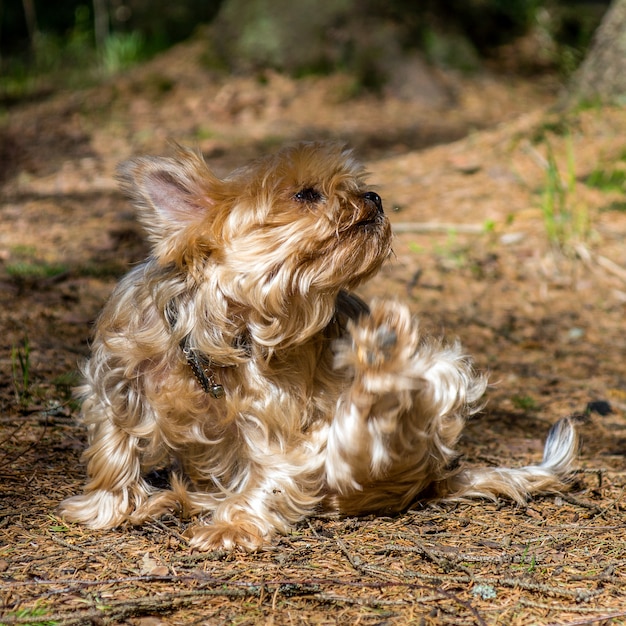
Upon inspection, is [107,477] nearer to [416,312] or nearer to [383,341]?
[383,341]

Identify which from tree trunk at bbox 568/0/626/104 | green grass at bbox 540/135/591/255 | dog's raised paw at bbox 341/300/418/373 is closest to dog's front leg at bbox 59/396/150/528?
dog's raised paw at bbox 341/300/418/373

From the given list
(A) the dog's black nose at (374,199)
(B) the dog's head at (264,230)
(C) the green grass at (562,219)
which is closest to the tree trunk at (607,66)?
(C) the green grass at (562,219)

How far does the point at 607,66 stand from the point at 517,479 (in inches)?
252

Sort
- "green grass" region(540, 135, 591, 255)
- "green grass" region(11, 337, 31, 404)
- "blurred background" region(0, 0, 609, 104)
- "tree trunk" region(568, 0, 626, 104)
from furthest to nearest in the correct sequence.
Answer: "blurred background" region(0, 0, 609, 104), "tree trunk" region(568, 0, 626, 104), "green grass" region(540, 135, 591, 255), "green grass" region(11, 337, 31, 404)

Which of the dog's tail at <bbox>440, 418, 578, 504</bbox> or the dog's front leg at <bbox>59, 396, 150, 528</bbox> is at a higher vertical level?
the dog's front leg at <bbox>59, 396, 150, 528</bbox>

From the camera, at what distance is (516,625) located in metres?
2.87

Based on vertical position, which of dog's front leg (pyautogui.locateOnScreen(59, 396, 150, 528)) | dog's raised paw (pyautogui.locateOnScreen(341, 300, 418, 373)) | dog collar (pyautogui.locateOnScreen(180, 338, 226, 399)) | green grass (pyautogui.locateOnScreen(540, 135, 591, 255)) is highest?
dog's raised paw (pyautogui.locateOnScreen(341, 300, 418, 373))

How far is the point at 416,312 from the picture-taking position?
21.0 feet

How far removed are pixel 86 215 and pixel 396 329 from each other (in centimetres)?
563

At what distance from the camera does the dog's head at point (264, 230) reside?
345 cm

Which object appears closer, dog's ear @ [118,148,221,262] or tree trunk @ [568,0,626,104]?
dog's ear @ [118,148,221,262]

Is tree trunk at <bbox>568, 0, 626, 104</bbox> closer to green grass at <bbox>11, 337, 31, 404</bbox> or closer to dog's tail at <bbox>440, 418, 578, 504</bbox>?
dog's tail at <bbox>440, 418, 578, 504</bbox>

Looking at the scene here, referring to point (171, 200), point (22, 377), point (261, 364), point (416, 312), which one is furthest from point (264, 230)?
point (416, 312)

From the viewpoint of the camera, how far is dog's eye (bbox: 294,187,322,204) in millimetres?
3518
